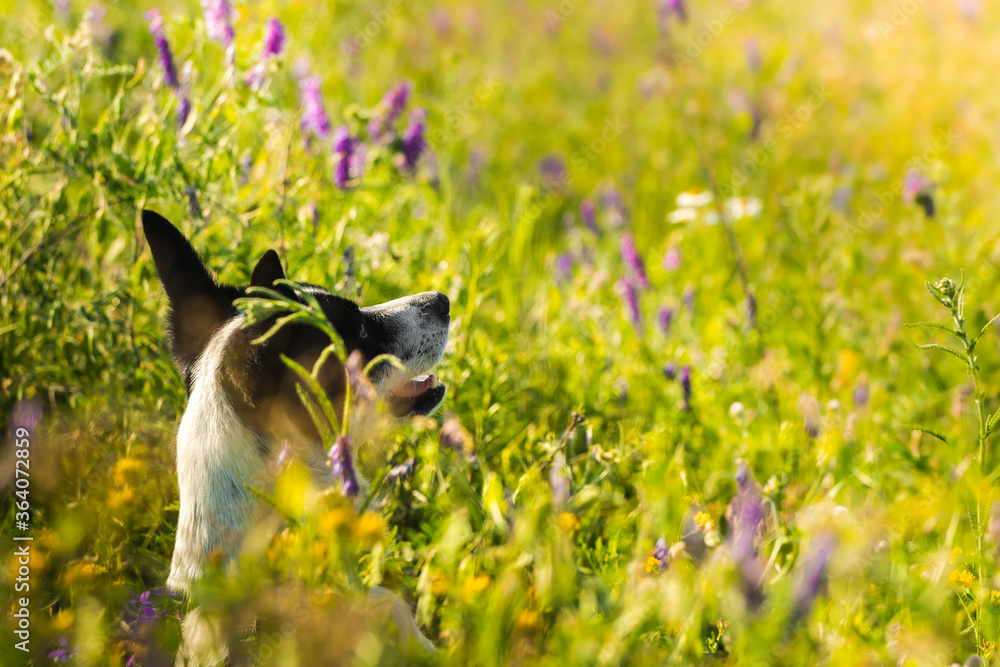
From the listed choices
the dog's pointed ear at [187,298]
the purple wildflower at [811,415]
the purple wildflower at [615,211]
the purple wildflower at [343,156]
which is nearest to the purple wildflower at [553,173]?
the purple wildflower at [615,211]

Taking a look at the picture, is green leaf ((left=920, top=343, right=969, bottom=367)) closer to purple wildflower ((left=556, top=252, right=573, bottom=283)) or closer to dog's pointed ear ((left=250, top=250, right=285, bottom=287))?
dog's pointed ear ((left=250, top=250, right=285, bottom=287))

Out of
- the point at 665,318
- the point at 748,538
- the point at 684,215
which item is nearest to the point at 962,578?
the point at 748,538

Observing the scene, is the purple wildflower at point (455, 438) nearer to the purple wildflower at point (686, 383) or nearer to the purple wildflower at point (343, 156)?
the purple wildflower at point (686, 383)

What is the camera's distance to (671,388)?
304cm

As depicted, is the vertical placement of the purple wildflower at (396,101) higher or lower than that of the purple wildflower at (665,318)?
higher

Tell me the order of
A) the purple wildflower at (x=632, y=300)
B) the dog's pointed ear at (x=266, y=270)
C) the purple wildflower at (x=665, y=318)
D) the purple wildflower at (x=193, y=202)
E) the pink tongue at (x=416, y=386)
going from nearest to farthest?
the dog's pointed ear at (x=266, y=270), the pink tongue at (x=416, y=386), the purple wildflower at (x=193, y=202), the purple wildflower at (x=632, y=300), the purple wildflower at (x=665, y=318)

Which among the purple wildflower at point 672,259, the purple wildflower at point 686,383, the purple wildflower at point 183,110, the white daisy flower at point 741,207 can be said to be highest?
the purple wildflower at point 183,110

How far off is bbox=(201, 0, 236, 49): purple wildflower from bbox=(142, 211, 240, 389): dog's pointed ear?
971 millimetres

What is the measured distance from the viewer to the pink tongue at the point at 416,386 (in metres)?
2.09

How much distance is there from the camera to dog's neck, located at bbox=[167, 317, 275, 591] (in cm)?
162

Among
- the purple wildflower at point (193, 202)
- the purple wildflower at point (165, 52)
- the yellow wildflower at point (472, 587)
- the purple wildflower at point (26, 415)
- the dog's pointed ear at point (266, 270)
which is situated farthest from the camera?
the purple wildflower at point (165, 52)

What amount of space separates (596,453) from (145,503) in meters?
1.26

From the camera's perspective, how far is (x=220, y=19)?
253 centimetres

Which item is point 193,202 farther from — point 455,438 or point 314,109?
point 455,438
